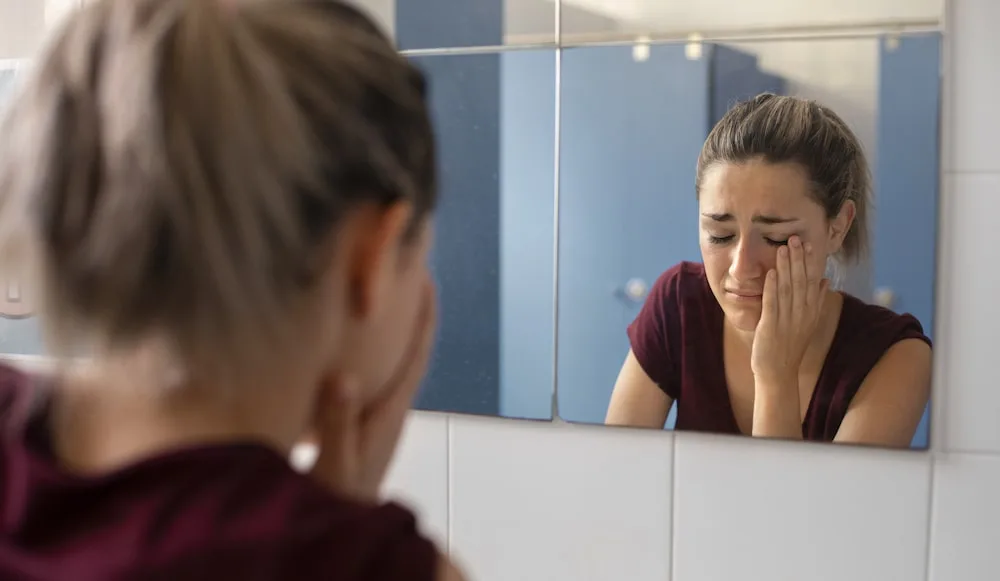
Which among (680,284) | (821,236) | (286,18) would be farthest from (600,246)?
(286,18)

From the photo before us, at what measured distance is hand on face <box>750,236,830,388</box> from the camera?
0.81m

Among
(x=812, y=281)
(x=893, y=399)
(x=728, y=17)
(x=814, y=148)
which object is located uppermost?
(x=728, y=17)

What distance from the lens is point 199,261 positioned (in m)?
0.35

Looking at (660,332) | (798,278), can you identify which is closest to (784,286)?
(798,278)

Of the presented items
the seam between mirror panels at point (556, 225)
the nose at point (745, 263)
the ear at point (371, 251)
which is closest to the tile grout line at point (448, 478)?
the seam between mirror panels at point (556, 225)

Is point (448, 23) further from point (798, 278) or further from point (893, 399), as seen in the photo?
point (893, 399)

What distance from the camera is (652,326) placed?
0.87 meters

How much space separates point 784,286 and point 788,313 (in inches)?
1.0

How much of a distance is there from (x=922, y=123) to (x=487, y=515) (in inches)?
21.8

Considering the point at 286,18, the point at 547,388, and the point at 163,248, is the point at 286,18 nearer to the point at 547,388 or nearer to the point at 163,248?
the point at 163,248

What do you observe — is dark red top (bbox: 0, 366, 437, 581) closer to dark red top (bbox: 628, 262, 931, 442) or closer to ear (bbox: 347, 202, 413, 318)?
ear (bbox: 347, 202, 413, 318)

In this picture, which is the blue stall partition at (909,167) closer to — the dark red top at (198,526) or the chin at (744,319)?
the chin at (744,319)

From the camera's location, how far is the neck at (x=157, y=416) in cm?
39

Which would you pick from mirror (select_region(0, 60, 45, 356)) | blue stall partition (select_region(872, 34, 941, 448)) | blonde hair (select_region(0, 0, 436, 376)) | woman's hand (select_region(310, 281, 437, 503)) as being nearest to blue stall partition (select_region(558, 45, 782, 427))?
blue stall partition (select_region(872, 34, 941, 448))
